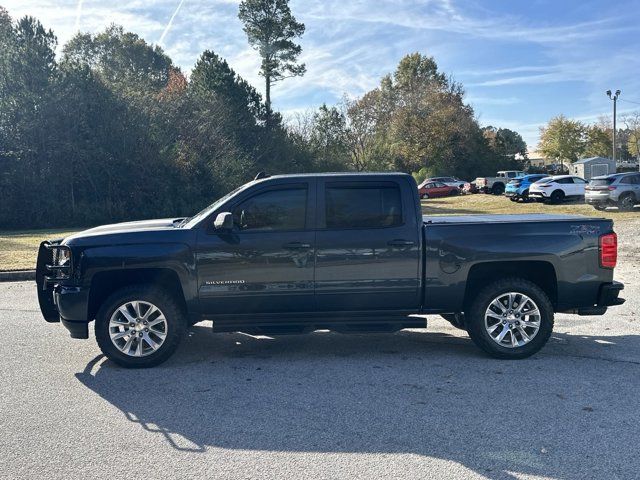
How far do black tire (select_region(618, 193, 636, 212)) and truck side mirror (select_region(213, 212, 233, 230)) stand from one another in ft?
74.0

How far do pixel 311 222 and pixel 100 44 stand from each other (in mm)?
62810

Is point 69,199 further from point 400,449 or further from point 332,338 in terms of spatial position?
point 400,449

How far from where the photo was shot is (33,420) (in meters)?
4.32

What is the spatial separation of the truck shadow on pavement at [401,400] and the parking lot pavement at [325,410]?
0.05 feet

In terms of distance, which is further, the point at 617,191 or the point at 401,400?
the point at 617,191

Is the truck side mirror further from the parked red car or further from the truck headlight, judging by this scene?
the parked red car

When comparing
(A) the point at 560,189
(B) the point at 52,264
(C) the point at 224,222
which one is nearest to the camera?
(C) the point at 224,222

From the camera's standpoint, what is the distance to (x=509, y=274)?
5.87 m

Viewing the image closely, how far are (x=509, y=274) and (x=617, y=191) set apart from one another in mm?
20347

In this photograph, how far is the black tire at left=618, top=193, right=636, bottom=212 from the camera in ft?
76.0

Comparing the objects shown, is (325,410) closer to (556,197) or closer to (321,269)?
(321,269)

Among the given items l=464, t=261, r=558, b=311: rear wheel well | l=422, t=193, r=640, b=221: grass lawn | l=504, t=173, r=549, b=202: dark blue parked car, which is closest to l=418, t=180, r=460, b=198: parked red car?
l=422, t=193, r=640, b=221: grass lawn

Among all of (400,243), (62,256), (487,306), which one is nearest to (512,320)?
(487,306)

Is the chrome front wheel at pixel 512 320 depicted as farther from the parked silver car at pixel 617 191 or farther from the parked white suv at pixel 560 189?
the parked white suv at pixel 560 189
